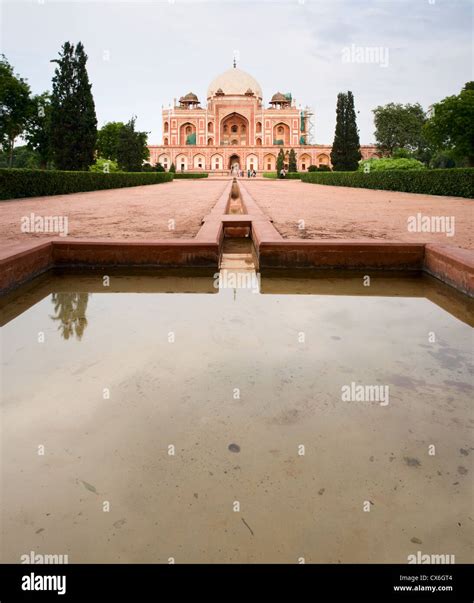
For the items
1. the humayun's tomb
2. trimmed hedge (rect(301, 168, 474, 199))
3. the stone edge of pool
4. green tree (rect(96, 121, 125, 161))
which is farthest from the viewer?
the humayun's tomb

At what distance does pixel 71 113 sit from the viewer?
56.4 feet

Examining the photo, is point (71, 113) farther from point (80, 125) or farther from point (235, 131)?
point (235, 131)

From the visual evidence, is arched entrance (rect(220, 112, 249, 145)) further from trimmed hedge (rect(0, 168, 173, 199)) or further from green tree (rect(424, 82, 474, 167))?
trimmed hedge (rect(0, 168, 173, 199))

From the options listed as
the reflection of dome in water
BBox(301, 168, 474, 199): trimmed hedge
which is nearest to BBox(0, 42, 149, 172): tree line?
→ BBox(301, 168, 474, 199): trimmed hedge

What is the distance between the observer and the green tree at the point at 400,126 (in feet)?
118

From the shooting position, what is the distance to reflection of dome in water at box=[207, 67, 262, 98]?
4944 cm

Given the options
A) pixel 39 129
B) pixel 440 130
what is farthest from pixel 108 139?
pixel 440 130

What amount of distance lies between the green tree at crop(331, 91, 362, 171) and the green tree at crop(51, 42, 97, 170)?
13.4 m

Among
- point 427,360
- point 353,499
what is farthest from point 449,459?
point 427,360

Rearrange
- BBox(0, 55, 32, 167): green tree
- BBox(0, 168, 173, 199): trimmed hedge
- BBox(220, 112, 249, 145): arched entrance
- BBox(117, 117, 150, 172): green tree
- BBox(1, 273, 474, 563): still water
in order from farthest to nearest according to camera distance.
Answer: BBox(220, 112, 249, 145): arched entrance < BBox(117, 117, 150, 172): green tree < BBox(0, 55, 32, 167): green tree < BBox(0, 168, 173, 199): trimmed hedge < BBox(1, 273, 474, 563): still water

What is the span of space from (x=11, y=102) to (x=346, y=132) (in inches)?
630

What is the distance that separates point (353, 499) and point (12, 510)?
74cm
